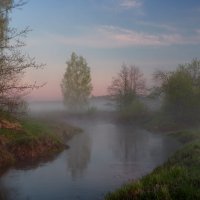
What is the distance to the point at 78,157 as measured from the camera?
102 ft

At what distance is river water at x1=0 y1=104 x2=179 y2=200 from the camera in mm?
19750

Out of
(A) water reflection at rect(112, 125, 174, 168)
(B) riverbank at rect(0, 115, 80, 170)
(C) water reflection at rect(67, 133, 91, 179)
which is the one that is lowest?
(A) water reflection at rect(112, 125, 174, 168)

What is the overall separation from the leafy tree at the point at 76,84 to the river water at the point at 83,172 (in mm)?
55146

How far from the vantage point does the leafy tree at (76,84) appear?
9456 cm

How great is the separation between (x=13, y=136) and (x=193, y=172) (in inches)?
714

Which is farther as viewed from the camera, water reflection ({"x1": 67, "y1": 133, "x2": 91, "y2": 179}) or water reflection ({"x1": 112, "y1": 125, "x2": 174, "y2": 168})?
water reflection ({"x1": 112, "y1": 125, "x2": 174, "y2": 168})

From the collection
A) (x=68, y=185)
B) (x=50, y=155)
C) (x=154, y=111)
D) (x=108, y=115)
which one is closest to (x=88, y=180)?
(x=68, y=185)

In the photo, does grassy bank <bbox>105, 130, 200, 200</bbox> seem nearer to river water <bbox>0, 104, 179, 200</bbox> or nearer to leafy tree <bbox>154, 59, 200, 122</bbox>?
river water <bbox>0, 104, 179, 200</bbox>

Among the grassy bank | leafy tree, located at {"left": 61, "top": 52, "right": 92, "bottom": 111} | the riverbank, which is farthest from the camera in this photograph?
leafy tree, located at {"left": 61, "top": 52, "right": 92, "bottom": 111}

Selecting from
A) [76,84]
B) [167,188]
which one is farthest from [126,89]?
[167,188]

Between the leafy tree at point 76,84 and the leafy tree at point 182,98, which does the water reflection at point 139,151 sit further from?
the leafy tree at point 76,84

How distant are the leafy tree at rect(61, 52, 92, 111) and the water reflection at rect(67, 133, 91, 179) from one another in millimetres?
51431

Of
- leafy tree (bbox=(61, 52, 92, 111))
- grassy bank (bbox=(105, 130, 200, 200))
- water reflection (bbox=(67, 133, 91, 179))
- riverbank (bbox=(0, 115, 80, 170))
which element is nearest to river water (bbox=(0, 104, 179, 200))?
water reflection (bbox=(67, 133, 91, 179))

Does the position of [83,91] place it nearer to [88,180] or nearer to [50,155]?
[50,155]
